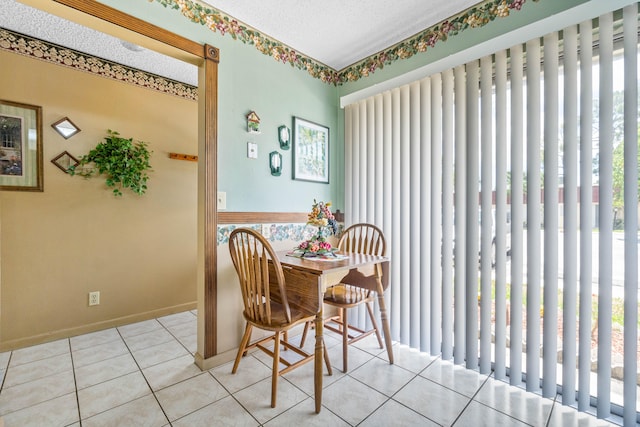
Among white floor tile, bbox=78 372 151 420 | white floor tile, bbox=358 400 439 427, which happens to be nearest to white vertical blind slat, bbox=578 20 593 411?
white floor tile, bbox=358 400 439 427

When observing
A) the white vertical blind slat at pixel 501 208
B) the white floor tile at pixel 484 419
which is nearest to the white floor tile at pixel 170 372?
the white floor tile at pixel 484 419

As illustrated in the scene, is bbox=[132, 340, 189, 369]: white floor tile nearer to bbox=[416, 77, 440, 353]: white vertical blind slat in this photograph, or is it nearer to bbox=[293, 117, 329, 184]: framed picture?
bbox=[293, 117, 329, 184]: framed picture

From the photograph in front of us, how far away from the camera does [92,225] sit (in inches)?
97.7

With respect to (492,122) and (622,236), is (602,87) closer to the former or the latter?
(492,122)

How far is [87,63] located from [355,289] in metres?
3.04

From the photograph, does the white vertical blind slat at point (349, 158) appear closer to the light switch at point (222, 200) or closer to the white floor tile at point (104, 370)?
the light switch at point (222, 200)

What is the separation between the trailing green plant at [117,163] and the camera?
2.44m

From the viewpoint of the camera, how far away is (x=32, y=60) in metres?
→ 2.20

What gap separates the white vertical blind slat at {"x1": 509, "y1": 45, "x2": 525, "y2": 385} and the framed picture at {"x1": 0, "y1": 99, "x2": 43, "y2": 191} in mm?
3470

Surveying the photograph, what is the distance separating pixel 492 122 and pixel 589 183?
0.62 meters

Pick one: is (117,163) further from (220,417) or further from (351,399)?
(351,399)

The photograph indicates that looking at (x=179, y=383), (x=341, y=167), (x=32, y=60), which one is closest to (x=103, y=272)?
(x=179, y=383)

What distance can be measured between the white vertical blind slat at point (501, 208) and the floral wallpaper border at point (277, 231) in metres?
1.48

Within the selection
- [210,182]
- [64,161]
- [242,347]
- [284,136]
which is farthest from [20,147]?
[242,347]
